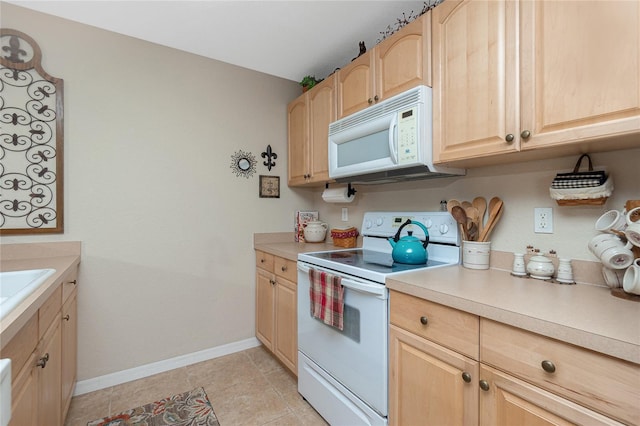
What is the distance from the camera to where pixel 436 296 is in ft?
3.56

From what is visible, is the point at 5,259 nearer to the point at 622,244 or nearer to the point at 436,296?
the point at 436,296

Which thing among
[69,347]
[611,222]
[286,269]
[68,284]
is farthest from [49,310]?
[611,222]

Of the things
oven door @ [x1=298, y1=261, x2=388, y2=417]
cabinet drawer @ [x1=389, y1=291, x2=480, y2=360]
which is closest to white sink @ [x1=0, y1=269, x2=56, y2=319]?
oven door @ [x1=298, y1=261, x2=388, y2=417]

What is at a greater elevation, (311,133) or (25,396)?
(311,133)

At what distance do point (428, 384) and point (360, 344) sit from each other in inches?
13.9

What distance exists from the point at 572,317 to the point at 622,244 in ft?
1.53

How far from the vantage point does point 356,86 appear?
1.90 metres

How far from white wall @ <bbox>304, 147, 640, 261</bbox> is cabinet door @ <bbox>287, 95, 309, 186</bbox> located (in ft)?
3.16

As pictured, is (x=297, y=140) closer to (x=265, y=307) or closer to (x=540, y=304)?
(x=265, y=307)

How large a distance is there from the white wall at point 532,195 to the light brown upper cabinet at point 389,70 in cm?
61

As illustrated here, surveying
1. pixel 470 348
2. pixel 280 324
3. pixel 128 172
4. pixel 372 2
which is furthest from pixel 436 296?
pixel 128 172

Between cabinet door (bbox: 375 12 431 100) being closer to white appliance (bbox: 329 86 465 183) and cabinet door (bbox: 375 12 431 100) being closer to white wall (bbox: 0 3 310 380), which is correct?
white appliance (bbox: 329 86 465 183)

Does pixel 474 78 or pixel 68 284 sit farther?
pixel 68 284

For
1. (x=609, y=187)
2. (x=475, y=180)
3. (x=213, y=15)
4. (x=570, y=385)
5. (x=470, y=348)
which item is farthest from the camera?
(x=213, y=15)
